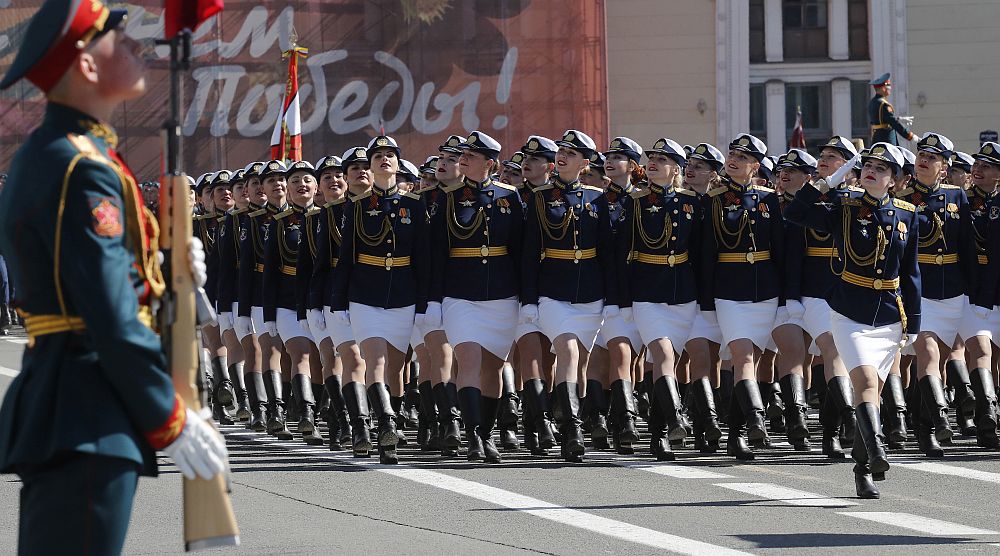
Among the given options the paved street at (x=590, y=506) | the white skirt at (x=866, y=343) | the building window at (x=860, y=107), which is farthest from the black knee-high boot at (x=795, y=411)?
the building window at (x=860, y=107)

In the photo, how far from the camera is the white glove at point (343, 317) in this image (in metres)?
12.3

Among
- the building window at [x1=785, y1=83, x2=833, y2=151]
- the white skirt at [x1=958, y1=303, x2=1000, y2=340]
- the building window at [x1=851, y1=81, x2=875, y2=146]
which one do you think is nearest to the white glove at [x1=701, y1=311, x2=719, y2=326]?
the white skirt at [x1=958, y1=303, x2=1000, y2=340]

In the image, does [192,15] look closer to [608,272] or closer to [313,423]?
[608,272]

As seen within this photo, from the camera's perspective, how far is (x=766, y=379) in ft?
45.1

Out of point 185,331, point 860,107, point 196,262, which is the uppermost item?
point 860,107

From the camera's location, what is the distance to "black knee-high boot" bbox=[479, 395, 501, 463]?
11.9 meters

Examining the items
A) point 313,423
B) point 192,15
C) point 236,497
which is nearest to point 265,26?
point 313,423

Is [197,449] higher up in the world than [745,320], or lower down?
lower down

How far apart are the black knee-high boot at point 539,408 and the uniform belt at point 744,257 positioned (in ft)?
4.81

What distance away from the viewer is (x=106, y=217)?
4488 millimetres

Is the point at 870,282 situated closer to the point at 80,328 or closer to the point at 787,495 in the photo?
the point at 787,495

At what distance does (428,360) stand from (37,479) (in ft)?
28.2

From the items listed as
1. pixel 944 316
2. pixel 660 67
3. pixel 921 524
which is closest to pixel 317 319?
pixel 944 316

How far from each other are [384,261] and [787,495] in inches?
130
